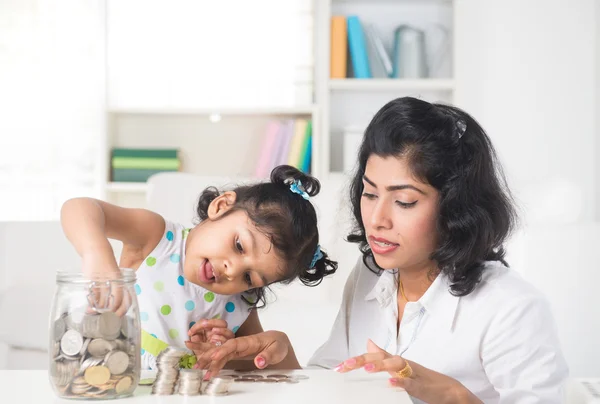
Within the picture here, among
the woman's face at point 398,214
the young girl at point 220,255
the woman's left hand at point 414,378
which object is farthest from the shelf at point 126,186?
the woman's left hand at point 414,378

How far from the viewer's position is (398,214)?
1340 mm

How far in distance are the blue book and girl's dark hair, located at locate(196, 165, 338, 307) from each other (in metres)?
2.43

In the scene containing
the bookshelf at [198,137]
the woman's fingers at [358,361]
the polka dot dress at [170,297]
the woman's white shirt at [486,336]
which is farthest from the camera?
the bookshelf at [198,137]

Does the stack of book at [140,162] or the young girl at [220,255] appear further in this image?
the stack of book at [140,162]

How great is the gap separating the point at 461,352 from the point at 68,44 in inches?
132

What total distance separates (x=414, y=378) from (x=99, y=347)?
487 millimetres

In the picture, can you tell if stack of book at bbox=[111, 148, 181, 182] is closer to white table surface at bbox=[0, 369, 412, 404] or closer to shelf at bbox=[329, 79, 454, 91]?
shelf at bbox=[329, 79, 454, 91]

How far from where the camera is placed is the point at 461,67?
3.90 meters

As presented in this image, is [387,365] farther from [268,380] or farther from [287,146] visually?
[287,146]

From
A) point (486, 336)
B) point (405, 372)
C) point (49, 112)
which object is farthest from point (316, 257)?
point (49, 112)

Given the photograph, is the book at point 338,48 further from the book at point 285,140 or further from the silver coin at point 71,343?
the silver coin at point 71,343

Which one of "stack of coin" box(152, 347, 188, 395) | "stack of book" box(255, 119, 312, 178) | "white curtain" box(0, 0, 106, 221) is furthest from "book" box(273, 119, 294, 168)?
"stack of coin" box(152, 347, 188, 395)

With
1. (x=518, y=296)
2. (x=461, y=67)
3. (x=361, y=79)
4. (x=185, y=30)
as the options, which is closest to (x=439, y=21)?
(x=461, y=67)

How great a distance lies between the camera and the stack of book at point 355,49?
3.85 meters
